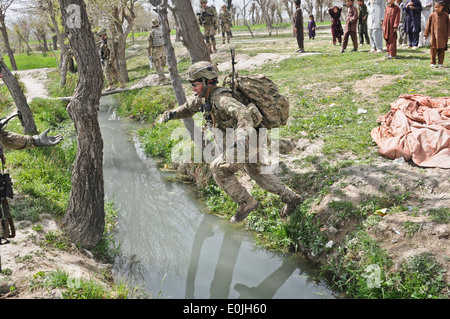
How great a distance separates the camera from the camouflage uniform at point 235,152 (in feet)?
12.6

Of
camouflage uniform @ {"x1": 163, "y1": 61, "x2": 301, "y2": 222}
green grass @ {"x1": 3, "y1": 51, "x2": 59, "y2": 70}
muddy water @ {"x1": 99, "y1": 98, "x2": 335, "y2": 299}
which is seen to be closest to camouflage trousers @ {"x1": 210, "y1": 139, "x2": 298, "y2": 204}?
camouflage uniform @ {"x1": 163, "y1": 61, "x2": 301, "y2": 222}

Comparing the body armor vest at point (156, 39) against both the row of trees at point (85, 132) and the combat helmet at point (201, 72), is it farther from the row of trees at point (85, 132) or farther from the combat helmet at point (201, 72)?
the combat helmet at point (201, 72)

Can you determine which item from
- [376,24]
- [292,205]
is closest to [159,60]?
[376,24]

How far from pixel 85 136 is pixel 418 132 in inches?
167

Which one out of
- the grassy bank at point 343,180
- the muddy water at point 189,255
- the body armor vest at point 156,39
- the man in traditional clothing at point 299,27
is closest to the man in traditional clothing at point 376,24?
the grassy bank at point 343,180

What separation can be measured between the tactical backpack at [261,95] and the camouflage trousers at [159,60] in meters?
8.52

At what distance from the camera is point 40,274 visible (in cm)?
336

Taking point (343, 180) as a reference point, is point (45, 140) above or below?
above

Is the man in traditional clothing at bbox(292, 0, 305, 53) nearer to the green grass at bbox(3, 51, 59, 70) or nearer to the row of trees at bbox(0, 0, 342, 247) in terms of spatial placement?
the row of trees at bbox(0, 0, 342, 247)

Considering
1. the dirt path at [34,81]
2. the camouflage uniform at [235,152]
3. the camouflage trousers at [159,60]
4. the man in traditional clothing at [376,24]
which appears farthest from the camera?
the dirt path at [34,81]

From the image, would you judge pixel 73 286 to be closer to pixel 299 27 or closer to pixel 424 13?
pixel 299 27

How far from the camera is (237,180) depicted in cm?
424
